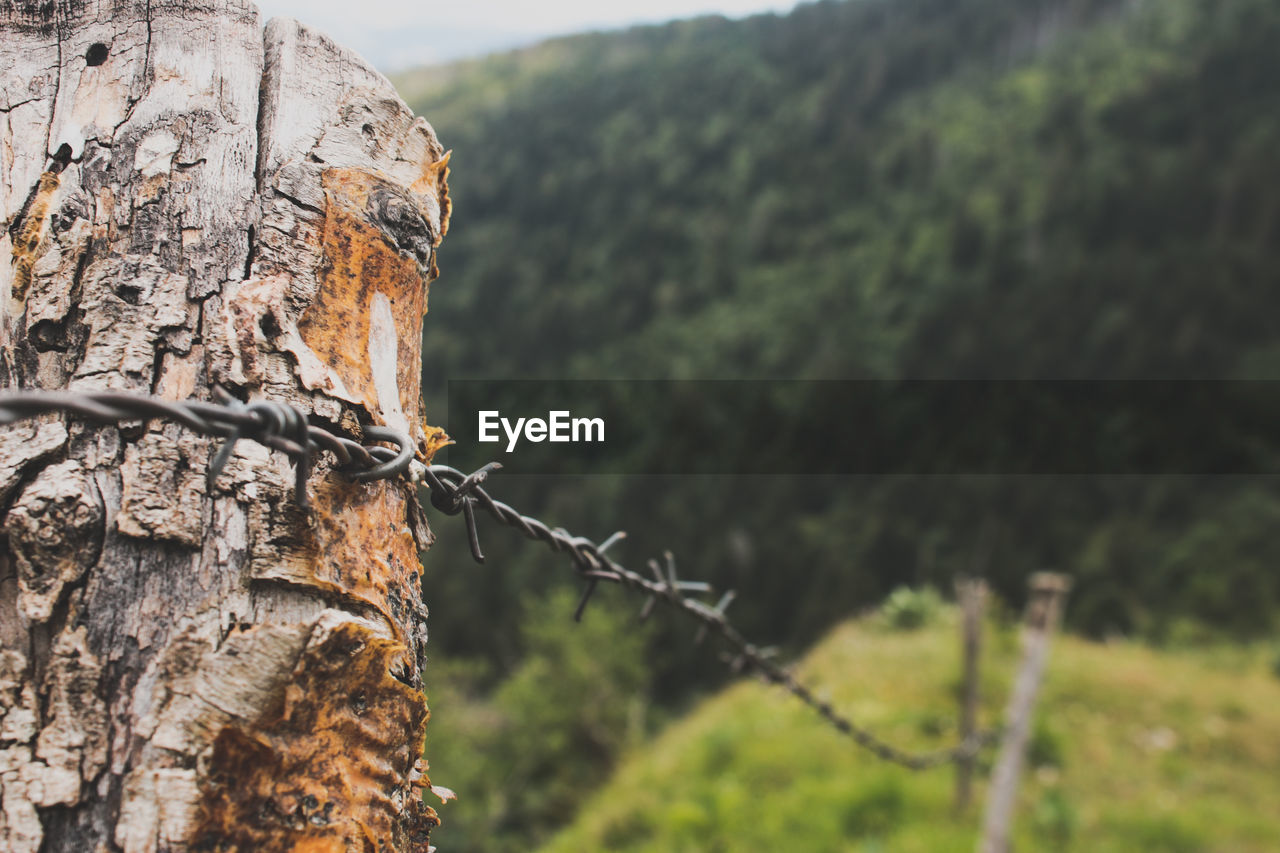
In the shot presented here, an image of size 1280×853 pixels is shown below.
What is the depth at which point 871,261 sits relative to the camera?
76.4 meters

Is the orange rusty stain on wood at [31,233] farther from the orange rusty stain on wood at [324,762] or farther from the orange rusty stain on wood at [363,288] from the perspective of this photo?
the orange rusty stain on wood at [324,762]

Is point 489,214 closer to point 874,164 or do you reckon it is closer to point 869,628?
point 874,164

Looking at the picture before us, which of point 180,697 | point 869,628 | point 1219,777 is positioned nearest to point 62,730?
point 180,697

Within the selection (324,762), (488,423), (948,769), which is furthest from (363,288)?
(948,769)

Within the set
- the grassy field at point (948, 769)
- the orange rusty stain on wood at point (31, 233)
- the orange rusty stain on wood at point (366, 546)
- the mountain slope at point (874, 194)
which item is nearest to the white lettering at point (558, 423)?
the orange rusty stain on wood at point (366, 546)

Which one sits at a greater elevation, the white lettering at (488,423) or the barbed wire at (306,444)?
the white lettering at (488,423)

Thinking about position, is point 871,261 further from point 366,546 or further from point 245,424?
point 245,424

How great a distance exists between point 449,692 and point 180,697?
2471 cm

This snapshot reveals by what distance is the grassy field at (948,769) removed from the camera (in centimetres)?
646

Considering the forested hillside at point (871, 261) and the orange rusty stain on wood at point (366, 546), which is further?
the forested hillside at point (871, 261)

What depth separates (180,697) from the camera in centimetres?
69

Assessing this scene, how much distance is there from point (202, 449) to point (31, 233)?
31 centimetres

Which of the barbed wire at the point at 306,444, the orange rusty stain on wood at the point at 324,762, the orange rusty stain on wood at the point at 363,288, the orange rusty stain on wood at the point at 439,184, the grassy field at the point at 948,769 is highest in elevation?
the orange rusty stain on wood at the point at 439,184

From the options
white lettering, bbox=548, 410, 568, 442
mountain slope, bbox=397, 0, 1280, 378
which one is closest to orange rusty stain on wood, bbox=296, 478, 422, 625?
white lettering, bbox=548, 410, 568, 442
